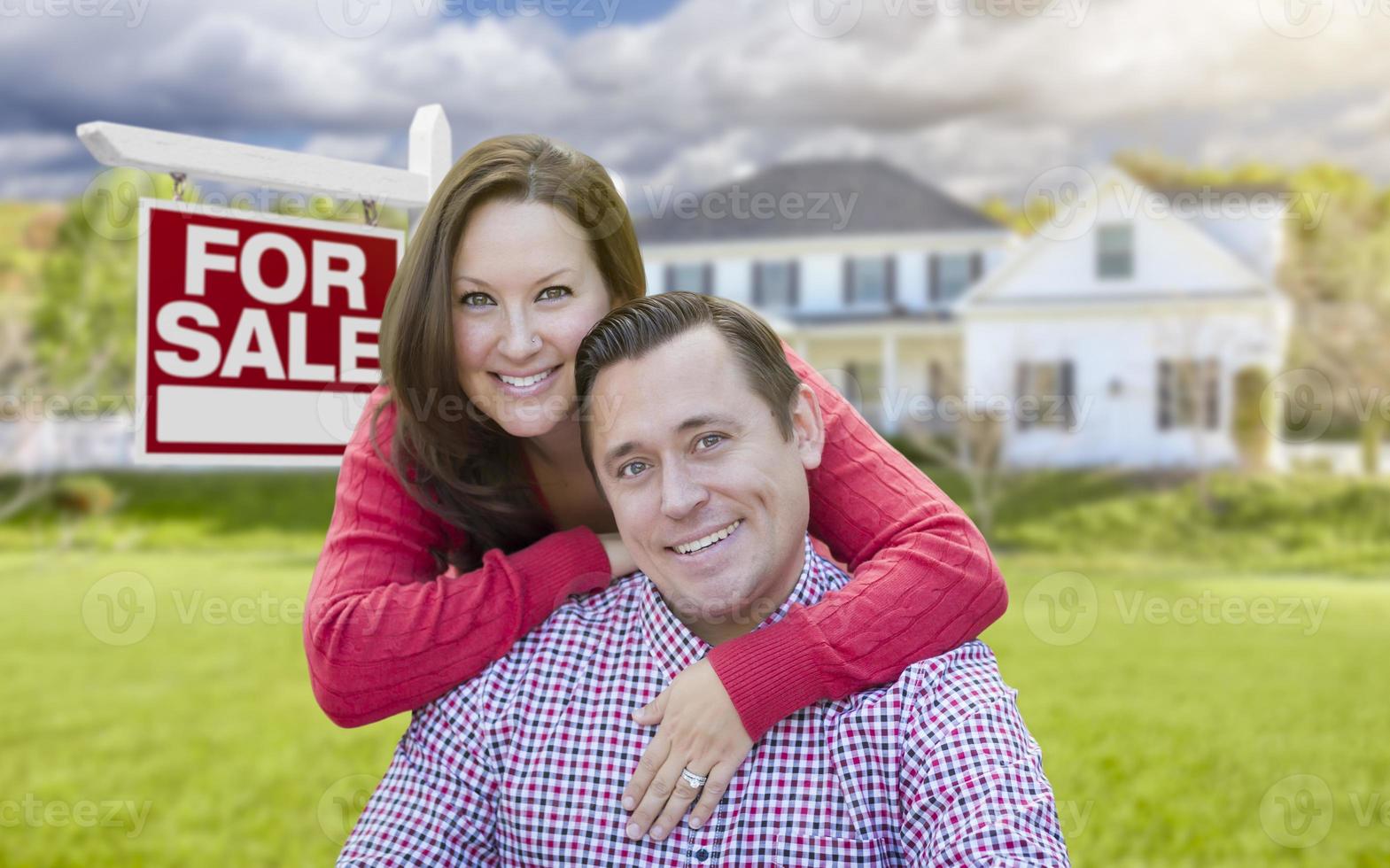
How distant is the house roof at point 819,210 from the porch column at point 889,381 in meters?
2.21

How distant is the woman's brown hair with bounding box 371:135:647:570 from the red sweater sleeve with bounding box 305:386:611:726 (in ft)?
0.47

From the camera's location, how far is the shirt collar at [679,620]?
192cm

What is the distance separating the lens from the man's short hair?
72.7 inches

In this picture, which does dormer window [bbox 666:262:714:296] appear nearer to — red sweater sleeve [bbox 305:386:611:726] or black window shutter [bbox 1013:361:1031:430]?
black window shutter [bbox 1013:361:1031:430]

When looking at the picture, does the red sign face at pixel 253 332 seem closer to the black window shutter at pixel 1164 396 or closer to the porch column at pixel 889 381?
the black window shutter at pixel 1164 396

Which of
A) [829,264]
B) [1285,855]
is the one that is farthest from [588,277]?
[829,264]
